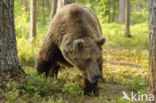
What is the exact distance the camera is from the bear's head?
4656 mm

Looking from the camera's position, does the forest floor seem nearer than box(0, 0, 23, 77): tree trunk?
Yes

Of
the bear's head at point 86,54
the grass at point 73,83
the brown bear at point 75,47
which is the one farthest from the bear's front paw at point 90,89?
the bear's head at point 86,54

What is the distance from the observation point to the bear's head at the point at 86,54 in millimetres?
4656

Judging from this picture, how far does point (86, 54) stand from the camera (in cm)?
477

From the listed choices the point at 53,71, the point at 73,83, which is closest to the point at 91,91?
the point at 73,83

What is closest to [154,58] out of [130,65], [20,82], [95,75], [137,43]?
[95,75]

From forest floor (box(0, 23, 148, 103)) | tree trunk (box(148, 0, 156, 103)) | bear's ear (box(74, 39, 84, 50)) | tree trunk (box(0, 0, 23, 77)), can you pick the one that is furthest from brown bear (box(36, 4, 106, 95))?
tree trunk (box(0, 0, 23, 77))

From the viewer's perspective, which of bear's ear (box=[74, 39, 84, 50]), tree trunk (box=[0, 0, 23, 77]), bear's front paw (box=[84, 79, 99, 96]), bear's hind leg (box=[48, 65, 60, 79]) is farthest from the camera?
bear's hind leg (box=[48, 65, 60, 79])

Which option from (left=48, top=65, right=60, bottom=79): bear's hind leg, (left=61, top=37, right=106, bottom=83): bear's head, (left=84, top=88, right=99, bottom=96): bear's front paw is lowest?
(left=84, top=88, right=99, bottom=96): bear's front paw

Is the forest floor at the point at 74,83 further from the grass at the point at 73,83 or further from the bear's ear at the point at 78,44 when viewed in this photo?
the bear's ear at the point at 78,44

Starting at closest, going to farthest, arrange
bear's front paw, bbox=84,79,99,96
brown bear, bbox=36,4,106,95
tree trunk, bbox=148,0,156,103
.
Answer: tree trunk, bbox=148,0,156,103
brown bear, bbox=36,4,106,95
bear's front paw, bbox=84,79,99,96

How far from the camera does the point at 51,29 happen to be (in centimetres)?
574

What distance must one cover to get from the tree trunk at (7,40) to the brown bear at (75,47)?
4.48ft

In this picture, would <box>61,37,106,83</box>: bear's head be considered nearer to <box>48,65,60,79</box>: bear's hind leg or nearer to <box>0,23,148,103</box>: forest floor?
<box>0,23,148,103</box>: forest floor
